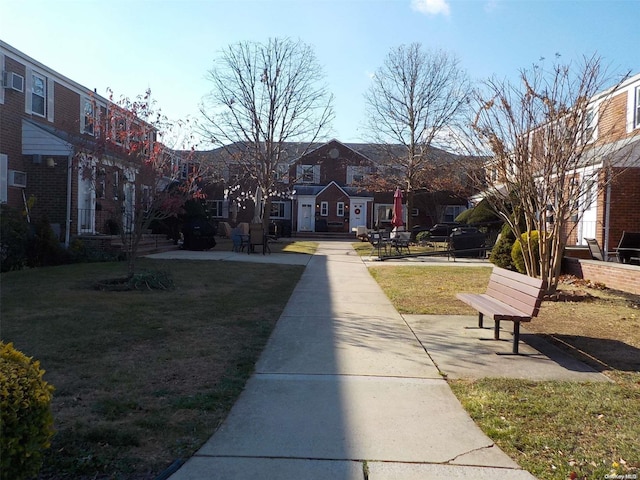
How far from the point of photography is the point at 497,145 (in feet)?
34.6

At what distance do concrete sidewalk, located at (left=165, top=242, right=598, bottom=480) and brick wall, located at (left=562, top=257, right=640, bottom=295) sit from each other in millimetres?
5999

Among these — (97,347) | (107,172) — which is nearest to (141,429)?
(97,347)

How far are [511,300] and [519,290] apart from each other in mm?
262

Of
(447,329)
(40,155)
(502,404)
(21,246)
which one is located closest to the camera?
(502,404)

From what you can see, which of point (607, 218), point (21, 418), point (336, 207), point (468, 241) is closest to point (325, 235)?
point (336, 207)

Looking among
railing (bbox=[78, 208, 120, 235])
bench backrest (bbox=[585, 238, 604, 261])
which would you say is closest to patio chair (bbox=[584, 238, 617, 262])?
bench backrest (bbox=[585, 238, 604, 261])

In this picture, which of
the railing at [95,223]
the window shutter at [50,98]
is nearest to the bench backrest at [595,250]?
the railing at [95,223]

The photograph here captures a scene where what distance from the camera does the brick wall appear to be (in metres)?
11.1

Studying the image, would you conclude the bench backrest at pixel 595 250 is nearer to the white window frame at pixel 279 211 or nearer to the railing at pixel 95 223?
the railing at pixel 95 223

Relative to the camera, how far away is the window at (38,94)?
17828 mm

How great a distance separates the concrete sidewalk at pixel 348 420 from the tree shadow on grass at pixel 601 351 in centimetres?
83

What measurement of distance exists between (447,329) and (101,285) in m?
6.73

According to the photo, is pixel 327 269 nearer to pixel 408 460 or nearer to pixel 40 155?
pixel 40 155

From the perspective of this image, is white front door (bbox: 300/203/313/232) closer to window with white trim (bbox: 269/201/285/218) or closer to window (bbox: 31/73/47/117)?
window with white trim (bbox: 269/201/285/218)
